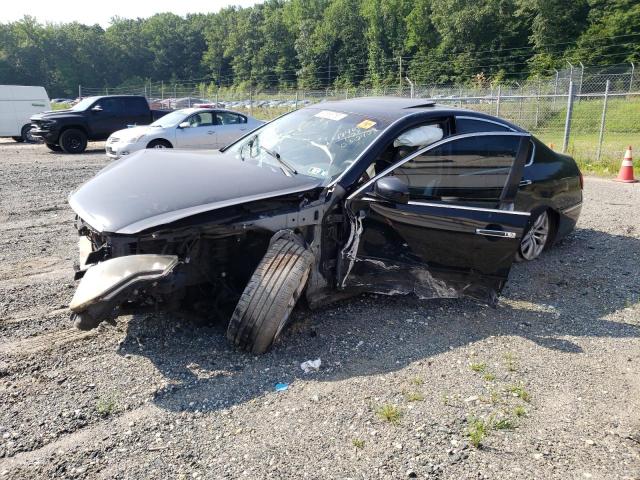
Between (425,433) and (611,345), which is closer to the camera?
(425,433)

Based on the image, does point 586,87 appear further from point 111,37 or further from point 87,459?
point 111,37

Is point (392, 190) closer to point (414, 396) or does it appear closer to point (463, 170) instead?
point (463, 170)

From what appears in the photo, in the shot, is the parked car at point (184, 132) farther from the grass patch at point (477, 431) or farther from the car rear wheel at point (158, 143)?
the grass patch at point (477, 431)

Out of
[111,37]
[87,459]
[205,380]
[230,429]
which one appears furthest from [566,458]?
[111,37]

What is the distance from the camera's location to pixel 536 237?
576 cm

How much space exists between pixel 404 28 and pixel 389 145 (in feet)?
274

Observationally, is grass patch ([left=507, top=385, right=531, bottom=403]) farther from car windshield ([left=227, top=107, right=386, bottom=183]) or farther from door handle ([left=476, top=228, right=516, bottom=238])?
car windshield ([left=227, top=107, right=386, bottom=183])

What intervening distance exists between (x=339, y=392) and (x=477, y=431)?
2.62 feet

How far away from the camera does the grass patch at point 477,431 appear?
2717 mm

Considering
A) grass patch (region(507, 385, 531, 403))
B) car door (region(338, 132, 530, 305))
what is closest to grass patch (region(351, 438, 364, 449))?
grass patch (region(507, 385, 531, 403))

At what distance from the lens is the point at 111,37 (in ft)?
310

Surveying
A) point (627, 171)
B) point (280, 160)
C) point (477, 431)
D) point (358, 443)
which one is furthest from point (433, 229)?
point (627, 171)

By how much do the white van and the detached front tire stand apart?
1876 cm

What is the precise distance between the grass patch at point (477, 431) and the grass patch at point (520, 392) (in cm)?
41
